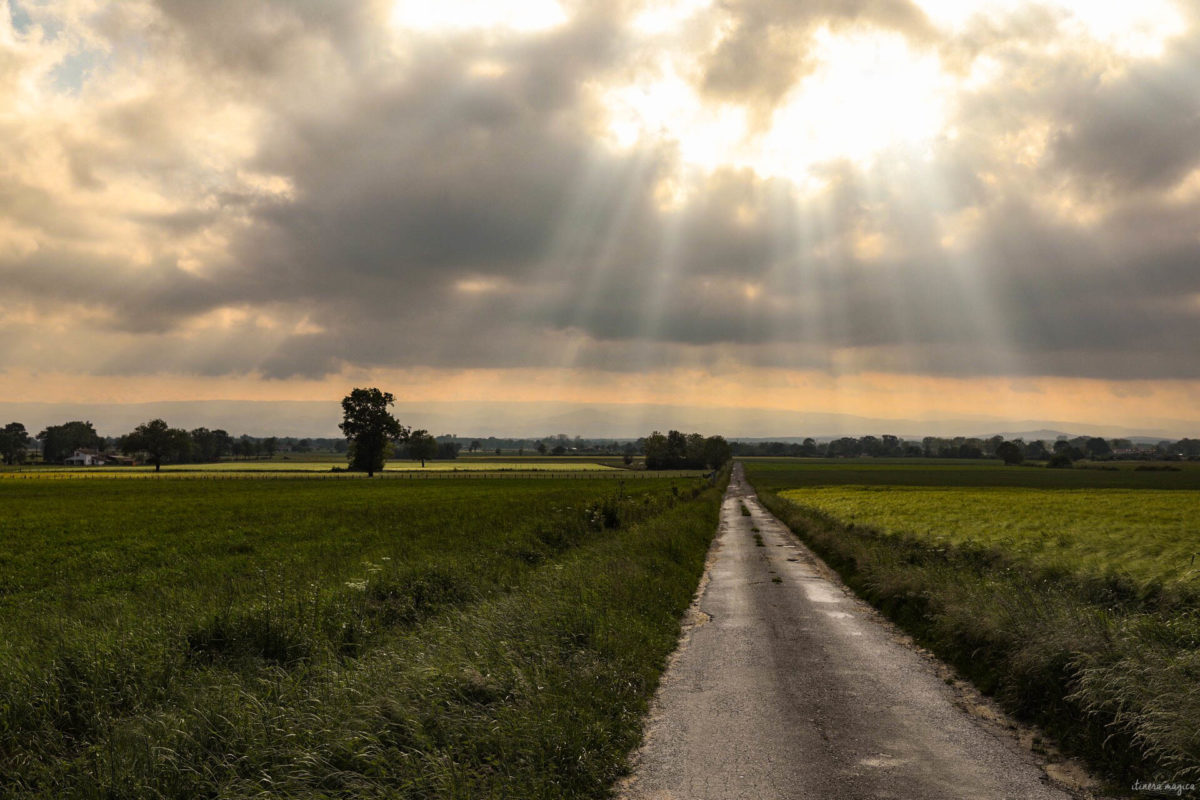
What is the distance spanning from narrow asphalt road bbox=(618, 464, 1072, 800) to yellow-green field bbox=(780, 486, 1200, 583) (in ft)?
25.2

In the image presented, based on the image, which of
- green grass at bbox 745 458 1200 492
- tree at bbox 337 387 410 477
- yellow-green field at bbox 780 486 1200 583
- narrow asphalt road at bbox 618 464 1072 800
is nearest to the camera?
narrow asphalt road at bbox 618 464 1072 800

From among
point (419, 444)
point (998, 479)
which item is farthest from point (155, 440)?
point (998, 479)

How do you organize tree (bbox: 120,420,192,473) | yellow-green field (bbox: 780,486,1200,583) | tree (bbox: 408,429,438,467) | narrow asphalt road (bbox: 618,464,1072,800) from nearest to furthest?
narrow asphalt road (bbox: 618,464,1072,800) < yellow-green field (bbox: 780,486,1200,583) < tree (bbox: 120,420,192,473) < tree (bbox: 408,429,438,467)

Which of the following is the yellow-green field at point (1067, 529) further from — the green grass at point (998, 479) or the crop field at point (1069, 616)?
the green grass at point (998, 479)

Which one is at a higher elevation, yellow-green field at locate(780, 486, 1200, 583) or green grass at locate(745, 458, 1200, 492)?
yellow-green field at locate(780, 486, 1200, 583)

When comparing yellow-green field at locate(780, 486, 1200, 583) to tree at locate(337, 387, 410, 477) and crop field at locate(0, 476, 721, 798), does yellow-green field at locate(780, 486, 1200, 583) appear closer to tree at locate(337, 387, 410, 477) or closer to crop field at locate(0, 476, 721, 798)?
crop field at locate(0, 476, 721, 798)

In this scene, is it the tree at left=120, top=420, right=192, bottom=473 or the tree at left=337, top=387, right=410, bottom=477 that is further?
the tree at left=120, top=420, right=192, bottom=473

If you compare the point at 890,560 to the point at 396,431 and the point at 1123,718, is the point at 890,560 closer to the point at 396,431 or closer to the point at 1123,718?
the point at 1123,718

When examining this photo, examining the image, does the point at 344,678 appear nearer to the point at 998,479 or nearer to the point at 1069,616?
the point at 1069,616

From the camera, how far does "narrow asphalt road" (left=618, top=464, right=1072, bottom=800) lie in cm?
762

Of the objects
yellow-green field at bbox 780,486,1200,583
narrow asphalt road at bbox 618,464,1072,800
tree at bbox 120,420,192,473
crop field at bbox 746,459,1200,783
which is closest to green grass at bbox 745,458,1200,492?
yellow-green field at bbox 780,486,1200,583

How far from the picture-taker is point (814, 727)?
9320 millimetres

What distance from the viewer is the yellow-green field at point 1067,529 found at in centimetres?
1822

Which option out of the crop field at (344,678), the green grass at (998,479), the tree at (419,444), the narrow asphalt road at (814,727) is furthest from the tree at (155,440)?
the narrow asphalt road at (814,727)
